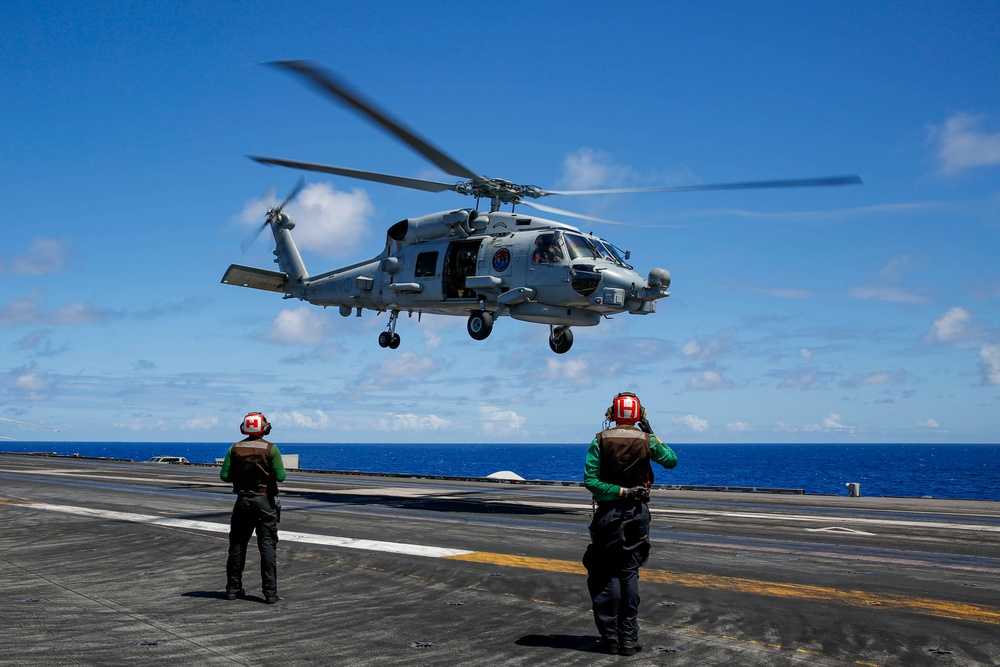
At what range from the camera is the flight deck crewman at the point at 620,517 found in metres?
7.52

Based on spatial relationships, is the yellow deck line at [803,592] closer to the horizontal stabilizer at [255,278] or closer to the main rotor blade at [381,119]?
the main rotor blade at [381,119]

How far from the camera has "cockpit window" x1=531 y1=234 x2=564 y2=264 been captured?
2414 centimetres

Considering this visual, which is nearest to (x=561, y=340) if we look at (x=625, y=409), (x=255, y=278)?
(x=255, y=278)

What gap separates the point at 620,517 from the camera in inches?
303

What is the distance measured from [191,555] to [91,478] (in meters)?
23.9

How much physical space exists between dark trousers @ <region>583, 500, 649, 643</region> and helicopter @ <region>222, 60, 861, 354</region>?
14.2 meters

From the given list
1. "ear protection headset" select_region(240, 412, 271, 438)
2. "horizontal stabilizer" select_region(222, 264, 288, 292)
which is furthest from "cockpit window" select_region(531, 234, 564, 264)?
"ear protection headset" select_region(240, 412, 271, 438)

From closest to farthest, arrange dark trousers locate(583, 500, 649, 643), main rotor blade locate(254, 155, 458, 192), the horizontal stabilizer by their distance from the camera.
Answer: dark trousers locate(583, 500, 649, 643), main rotor blade locate(254, 155, 458, 192), the horizontal stabilizer

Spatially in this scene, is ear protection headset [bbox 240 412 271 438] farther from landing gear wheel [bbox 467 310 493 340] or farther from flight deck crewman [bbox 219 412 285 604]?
landing gear wheel [bbox 467 310 493 340]

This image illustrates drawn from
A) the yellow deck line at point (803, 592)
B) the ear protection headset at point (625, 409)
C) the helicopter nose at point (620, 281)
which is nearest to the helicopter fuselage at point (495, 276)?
the helicopter nose at point (620, 281)

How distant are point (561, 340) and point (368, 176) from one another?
7.71 metres

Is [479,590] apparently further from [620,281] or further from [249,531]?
[620,281]

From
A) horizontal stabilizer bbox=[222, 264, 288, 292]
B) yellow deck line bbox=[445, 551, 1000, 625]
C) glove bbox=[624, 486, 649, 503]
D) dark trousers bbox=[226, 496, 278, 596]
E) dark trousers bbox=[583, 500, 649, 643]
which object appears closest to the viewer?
dark trousers bbox=[583, 500, 649, 643]

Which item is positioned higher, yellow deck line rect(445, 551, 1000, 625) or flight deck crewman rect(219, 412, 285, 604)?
flight deck crewman rect(219, 412, 285, 604)
